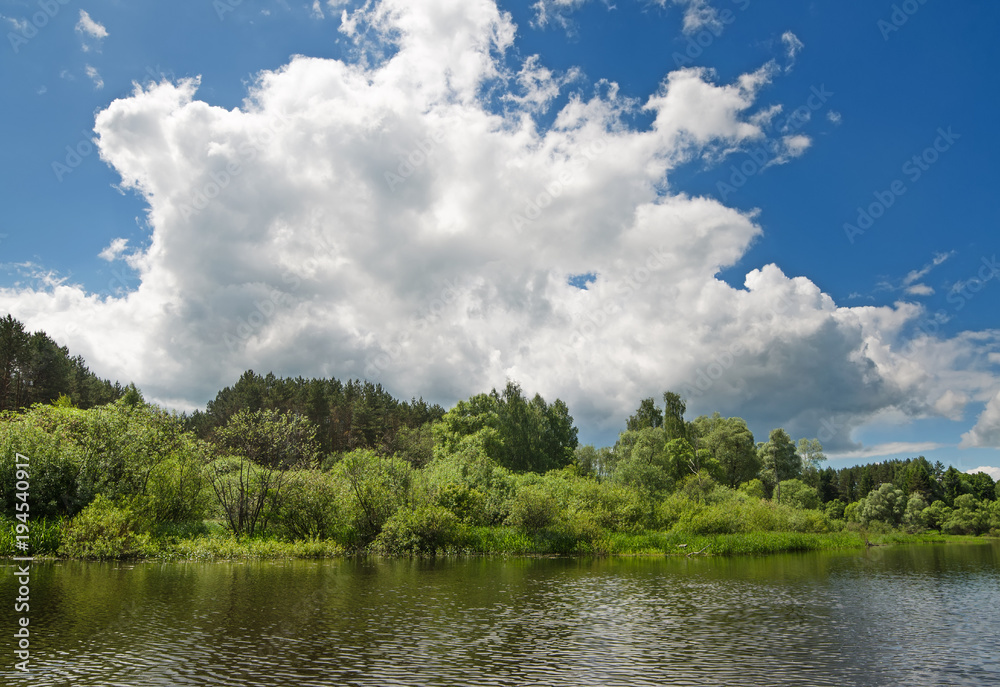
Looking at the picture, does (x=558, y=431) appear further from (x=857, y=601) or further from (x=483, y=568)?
(x=857, y=601)

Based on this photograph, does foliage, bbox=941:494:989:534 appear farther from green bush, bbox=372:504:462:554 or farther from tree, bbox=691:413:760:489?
green bush, bbox=372:504:462:554

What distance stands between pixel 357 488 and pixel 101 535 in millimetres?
18675

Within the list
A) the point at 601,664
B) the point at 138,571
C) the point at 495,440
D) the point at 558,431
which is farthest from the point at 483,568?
the point at 558,431

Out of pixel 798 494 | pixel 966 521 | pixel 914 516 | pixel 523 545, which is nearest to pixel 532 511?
pixel 523 545

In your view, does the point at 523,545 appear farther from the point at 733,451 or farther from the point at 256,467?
the point at 733,451

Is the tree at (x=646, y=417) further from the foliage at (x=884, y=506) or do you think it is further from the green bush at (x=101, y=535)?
the green bush at (x=101, y=535)

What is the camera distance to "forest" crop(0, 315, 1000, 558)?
41906 mm

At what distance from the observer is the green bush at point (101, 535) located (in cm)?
3834

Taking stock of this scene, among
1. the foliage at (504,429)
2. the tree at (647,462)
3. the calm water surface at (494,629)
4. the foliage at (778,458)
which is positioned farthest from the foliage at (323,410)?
the calm water surface at (494,629)

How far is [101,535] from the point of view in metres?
38.8

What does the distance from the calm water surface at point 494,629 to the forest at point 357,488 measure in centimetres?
936

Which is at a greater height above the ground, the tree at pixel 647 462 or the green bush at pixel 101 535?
the tree at pixel 647 462

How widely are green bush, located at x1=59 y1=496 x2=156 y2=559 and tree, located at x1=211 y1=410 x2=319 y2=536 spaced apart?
9.45m

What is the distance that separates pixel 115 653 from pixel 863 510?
116 m
